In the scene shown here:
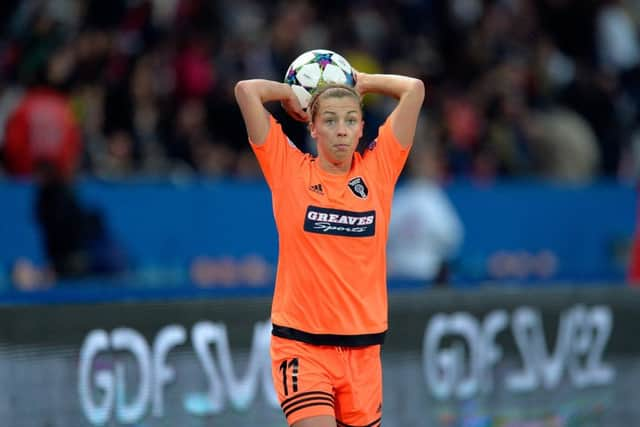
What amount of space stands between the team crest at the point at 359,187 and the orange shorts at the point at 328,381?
73 cm

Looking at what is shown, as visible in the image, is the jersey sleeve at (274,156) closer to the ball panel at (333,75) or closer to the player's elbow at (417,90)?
the ball panel at (333,75)

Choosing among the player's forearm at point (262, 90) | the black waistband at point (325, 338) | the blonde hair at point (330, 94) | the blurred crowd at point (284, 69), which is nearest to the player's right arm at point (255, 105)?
the player's forearm at point (262, 90)

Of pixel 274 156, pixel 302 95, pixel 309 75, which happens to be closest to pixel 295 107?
pixel 302 95

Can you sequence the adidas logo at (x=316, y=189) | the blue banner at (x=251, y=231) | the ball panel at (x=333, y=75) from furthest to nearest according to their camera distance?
the blue banner at (x=251, y=231), the ball panel at (x=333, y=75), the adidas logo at (x=316, y=189)

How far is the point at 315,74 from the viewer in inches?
254

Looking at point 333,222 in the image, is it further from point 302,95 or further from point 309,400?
point 309,400

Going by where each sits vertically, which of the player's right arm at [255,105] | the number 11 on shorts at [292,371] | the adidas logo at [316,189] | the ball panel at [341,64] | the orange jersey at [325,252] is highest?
the ball panel at [341,64]

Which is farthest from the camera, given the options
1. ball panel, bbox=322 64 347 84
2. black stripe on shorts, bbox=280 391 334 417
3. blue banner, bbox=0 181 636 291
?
blue banner, bbox=0 181 636 291

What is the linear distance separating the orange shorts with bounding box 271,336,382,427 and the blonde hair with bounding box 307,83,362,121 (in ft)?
3.62

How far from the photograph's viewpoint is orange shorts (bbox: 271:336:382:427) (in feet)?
20.1

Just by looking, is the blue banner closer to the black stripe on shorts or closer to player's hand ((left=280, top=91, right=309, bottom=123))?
player's hand ((left=280, top=91, right=309, bottom=123))

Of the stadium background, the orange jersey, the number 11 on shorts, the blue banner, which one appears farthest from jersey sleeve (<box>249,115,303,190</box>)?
the blue banner

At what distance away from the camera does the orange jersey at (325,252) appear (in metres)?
6.24

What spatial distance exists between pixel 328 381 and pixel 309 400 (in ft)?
0.51
